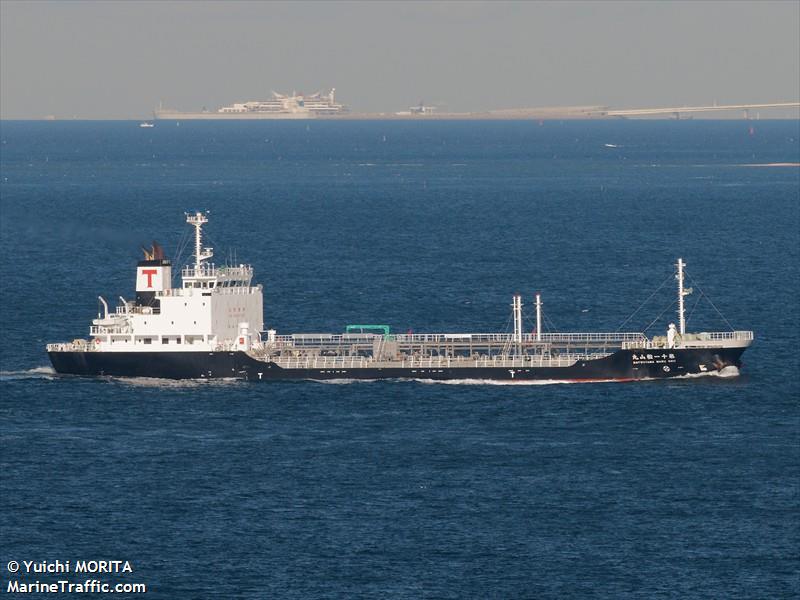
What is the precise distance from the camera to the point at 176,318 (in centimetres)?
10625

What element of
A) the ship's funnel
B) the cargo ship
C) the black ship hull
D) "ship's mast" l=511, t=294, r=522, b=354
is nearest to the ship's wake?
the black ship hull

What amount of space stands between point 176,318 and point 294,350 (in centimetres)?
749

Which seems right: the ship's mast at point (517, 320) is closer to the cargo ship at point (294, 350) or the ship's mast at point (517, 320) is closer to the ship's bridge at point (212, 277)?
the cargo ship at point (294, 350)

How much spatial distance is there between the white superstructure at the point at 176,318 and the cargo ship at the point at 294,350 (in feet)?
0.20

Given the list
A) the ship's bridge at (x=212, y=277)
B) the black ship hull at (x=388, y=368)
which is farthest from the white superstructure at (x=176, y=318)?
the black ship hull at (x=388, y=368)

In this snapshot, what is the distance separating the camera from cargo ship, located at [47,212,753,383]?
340ft

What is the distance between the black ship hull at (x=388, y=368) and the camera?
10331 centimetres

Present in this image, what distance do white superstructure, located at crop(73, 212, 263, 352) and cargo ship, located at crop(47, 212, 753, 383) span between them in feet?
0.20

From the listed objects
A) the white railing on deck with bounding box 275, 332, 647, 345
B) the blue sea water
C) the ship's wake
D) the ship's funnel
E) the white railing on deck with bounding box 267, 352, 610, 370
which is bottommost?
the blue sea water

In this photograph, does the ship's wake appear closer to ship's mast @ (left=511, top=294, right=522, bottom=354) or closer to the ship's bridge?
the ship's bridge

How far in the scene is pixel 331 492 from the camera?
78.2m

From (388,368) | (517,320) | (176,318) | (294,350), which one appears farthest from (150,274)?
(517,320)

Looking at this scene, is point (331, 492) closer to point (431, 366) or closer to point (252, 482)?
point (252, 482)

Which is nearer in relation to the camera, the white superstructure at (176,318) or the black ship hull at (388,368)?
the black ship hull at (388,368)
